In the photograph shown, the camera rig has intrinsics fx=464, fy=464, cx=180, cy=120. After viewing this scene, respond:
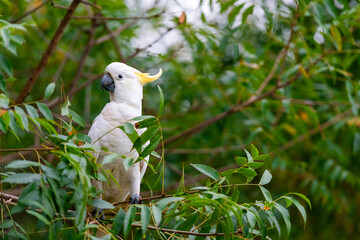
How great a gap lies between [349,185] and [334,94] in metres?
1.19

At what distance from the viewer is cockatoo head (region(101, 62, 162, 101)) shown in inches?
68.1

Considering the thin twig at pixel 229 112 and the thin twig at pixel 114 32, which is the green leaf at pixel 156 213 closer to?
the thin twig at pixel 229 112


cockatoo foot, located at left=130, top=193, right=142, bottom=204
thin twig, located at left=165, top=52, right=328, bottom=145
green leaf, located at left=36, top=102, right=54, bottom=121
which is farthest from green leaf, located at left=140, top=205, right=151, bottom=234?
thin twig, located at left=165, top=52, right=328, bottom=145

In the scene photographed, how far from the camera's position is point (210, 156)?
324cm

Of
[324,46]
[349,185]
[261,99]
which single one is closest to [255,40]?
[324,46]

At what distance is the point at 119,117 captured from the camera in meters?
1.71

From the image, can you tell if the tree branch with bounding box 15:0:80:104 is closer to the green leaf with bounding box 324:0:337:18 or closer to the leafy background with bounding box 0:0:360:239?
the leafy background with bounding box 0:0:360:239

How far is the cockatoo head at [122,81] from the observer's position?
1.73 meters

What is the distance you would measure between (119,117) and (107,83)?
0.14 m

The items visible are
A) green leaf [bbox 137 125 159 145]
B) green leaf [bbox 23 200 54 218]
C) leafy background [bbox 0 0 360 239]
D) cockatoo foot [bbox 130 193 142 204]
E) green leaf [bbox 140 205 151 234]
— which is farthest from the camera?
leafy background [bbox 0 0 360 239]

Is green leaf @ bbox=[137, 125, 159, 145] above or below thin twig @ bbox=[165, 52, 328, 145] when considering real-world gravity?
above

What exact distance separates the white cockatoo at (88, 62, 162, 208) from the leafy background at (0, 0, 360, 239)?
1.90ft

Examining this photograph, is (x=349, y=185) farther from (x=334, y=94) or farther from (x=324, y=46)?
(x=324, y=46)

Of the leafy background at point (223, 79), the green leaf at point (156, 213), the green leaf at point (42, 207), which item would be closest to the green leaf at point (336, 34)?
the leafy background at point (223, 79)
